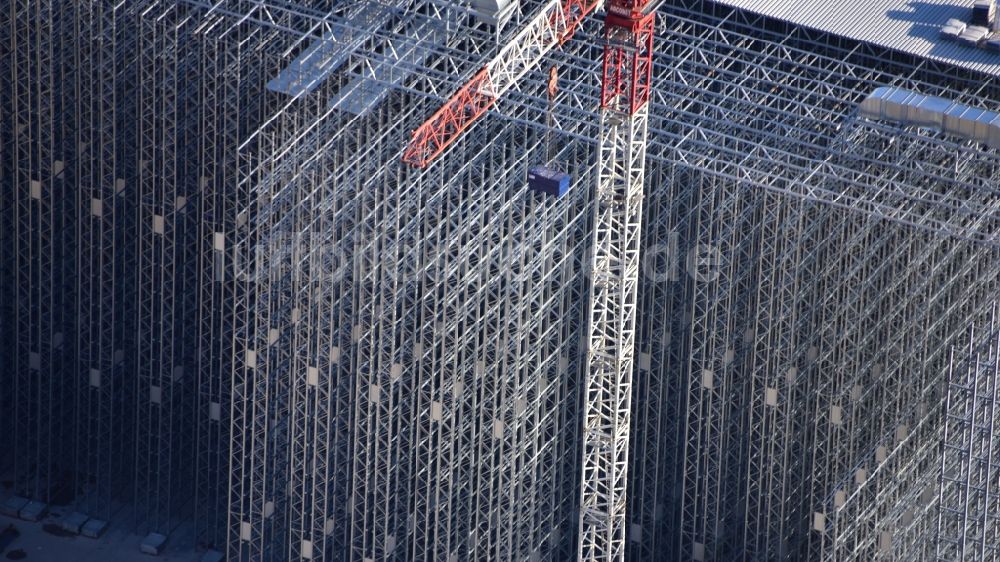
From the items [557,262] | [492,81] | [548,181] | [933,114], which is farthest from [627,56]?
[933,114]

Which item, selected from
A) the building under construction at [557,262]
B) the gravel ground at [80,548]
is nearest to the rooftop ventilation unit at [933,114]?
the building under construction at [557,262]

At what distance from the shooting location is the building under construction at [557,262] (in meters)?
167

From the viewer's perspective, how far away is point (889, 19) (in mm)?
178500

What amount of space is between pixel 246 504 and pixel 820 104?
41713mm

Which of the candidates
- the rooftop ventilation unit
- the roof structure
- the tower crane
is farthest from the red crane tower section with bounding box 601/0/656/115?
the roof structure

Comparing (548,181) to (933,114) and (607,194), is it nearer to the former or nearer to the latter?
(607,194)

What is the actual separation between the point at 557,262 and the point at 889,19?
24921mm

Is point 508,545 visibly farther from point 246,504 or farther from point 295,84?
point 295,84

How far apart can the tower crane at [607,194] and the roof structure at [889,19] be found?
46.6 ft

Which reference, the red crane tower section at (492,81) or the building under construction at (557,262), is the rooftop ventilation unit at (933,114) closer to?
the building under construction at (557,262)

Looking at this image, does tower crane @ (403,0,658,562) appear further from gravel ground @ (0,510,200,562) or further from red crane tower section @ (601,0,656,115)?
gravel ground @ (0,510,200,562)

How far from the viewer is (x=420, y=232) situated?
174000 millimetres

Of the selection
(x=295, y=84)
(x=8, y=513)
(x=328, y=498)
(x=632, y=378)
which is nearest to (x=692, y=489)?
(x=632, y=378)

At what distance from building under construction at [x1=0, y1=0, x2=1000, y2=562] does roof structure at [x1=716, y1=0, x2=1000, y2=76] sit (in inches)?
7.6
